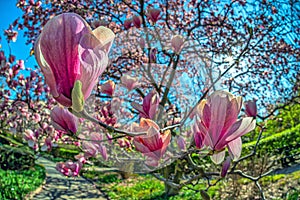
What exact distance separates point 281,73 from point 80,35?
17.2ft

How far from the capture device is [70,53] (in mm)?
320

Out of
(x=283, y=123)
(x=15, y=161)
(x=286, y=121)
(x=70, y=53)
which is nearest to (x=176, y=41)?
(x=70, y=53)

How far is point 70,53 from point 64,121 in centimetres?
22

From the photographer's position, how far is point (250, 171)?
3.88 metres

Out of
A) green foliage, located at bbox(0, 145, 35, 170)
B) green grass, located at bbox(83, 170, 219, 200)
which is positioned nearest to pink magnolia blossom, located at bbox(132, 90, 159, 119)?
green grass, located at bbox(83, 170, 219, 200)

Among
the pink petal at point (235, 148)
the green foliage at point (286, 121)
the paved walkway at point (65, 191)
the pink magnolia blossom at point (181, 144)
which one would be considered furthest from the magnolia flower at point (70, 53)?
the green foliage at point (286, 121)

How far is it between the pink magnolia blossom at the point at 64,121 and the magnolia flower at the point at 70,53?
174 millimetres

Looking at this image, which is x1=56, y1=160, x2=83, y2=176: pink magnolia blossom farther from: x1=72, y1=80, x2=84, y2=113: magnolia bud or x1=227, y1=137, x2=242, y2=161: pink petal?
x1=72, y1=80, x2=84, y2=113: magnolia bud

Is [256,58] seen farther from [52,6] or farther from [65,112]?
[65,112]

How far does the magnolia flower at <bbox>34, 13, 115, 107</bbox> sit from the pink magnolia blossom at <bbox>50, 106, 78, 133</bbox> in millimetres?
174

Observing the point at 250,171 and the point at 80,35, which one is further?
the point at 250,171

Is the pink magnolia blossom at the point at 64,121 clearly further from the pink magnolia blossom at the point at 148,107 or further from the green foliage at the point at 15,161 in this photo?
the green foliage at the point at 15,161

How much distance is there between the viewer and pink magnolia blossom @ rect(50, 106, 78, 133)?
50 cm

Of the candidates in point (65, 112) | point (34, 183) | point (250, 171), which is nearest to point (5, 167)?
point (34, 183)
